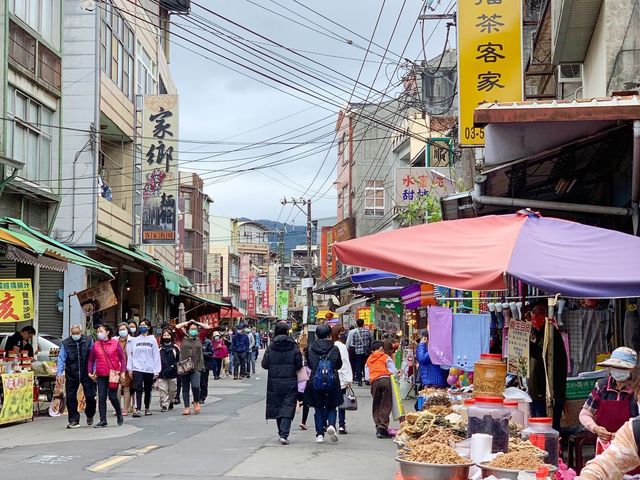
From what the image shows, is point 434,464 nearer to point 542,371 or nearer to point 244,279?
point 542,371

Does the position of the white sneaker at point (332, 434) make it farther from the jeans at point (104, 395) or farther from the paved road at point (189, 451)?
the jeans at point (104, 395)

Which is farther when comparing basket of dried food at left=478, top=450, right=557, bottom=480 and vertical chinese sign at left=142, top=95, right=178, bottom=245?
vertical chinese sign at left=142, top=95, right=178, bottom=245

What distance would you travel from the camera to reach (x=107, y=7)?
1079 inches

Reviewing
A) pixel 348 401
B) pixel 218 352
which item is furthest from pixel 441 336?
pixel 218 352

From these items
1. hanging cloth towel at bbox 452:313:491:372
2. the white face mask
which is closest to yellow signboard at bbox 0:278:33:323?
hanging cloth towel at bbox 452:313:491:372

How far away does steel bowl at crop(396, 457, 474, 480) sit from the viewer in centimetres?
588

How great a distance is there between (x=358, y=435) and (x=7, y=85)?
11900 millimetres

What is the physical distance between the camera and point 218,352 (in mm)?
31844

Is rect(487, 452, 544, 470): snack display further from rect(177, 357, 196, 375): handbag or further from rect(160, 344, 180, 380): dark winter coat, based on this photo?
rect(160, 344, 180, 380): dark winter coat

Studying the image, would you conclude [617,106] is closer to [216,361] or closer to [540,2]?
[540,2]

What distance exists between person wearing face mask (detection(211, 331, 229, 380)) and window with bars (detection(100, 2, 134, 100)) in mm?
8722

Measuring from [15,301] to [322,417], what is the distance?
6518 millimetres

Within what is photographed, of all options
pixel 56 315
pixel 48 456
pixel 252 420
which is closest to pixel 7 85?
pixel 56 315

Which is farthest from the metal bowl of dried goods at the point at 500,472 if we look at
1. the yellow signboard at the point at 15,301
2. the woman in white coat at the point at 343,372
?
the yellow signboard at the point at 15,301
